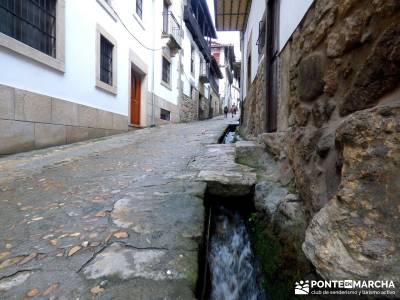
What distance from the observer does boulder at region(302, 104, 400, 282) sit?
3.05ft

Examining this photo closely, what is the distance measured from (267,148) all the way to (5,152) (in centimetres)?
366

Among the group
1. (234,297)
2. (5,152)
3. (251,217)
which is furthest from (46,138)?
(234,297)

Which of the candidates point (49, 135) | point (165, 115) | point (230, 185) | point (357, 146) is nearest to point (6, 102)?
point (49, 135)

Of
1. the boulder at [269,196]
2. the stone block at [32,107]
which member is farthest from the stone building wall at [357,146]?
the stone block at [32,107]

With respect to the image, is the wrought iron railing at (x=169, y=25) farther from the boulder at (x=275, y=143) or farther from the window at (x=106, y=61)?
the boulder at (x=275, y=143)

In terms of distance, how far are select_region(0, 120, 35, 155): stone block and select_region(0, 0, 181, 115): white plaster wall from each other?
57 centimetres

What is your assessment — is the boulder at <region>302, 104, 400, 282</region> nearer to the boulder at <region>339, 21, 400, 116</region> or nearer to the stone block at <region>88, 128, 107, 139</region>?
the boulder at <region>339, 21, 400, 116</region>

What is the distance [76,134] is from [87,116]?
52cm

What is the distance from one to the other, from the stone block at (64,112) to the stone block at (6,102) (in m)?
0.85

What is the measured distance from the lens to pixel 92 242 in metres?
1.57

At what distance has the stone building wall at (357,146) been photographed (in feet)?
3.11

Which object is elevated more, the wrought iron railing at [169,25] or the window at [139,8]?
the wrought iron railing at [169,25]

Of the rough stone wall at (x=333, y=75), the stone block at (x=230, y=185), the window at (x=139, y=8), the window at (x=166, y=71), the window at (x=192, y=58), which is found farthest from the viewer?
the window at (x=192, y=58)

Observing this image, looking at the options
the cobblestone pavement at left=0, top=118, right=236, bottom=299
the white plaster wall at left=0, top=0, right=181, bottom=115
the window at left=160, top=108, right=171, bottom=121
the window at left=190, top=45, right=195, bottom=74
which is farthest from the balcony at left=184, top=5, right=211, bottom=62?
the cobblestone pavement at left=0, top=118, right=236, bottom=299
